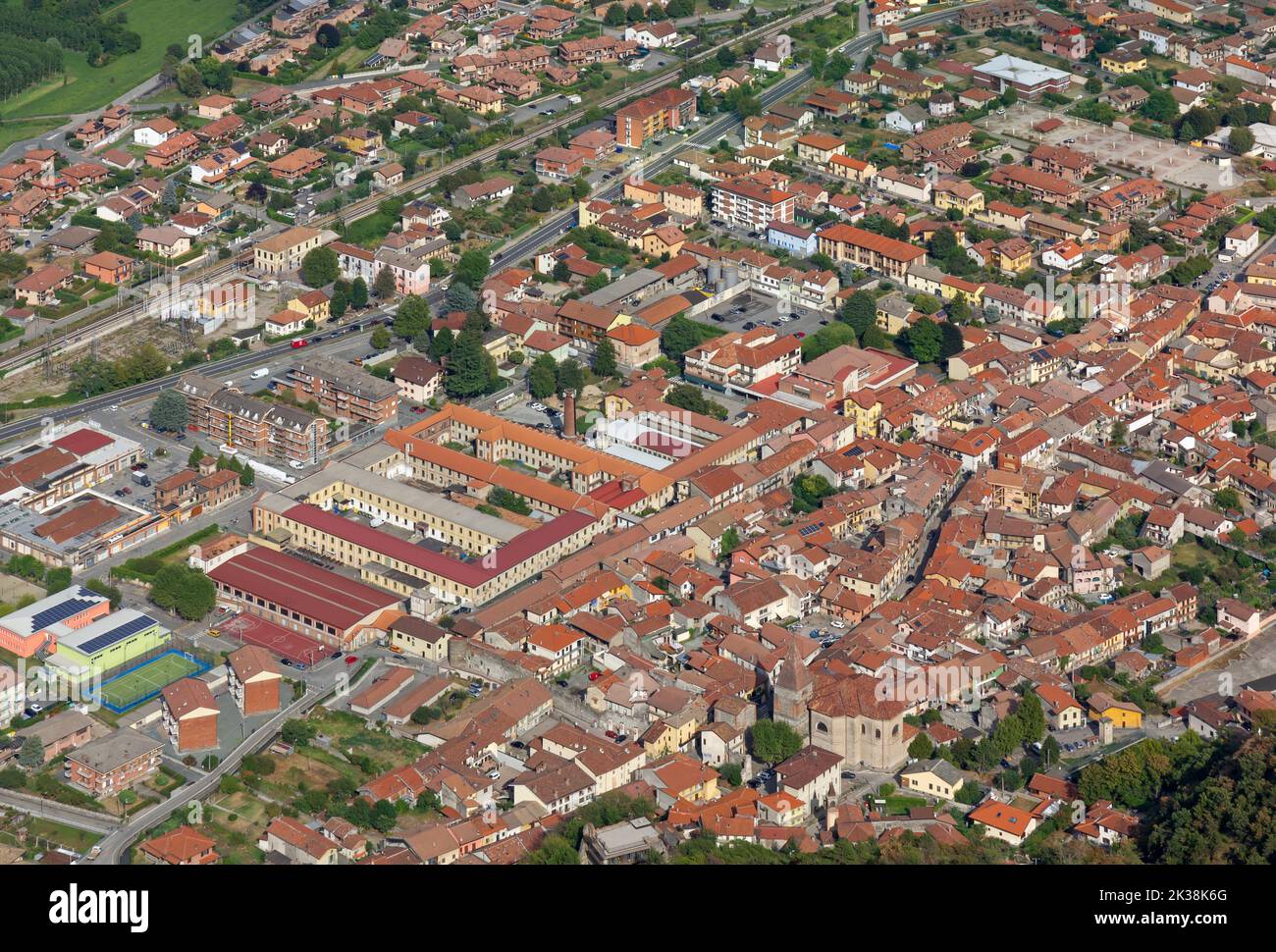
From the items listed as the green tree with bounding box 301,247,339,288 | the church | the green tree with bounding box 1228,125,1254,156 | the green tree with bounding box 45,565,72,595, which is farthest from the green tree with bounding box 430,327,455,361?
the green tree with bounding box 1228,125,1254,156

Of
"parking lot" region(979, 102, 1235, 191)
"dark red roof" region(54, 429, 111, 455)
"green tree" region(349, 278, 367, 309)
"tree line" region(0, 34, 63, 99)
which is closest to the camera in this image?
"dark red roof" region(54, 429, 111, 455)

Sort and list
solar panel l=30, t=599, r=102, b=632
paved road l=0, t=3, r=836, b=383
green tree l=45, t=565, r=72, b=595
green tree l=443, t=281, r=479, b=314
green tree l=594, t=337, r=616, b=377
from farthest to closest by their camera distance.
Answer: paved road l=0, t=3, r=836, b=383
green tree l=443, t=281, r=479, b=314
green tree l=594, t=337, r=616, b=377
green tree l=45, t=565, r=72, b=595
solar panel l=30, t=599, r=102, b=632

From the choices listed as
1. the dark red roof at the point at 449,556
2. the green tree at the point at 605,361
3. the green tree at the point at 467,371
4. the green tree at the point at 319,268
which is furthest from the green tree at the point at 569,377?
the green tree at the point at 319,268

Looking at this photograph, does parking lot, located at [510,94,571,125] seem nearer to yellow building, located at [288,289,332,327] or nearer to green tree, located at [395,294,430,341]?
yellow building, located at [288,289,332,327]

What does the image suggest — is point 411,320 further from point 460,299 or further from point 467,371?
point 467,371

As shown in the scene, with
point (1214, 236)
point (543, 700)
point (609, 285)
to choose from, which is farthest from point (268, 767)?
point (1214, 236)
